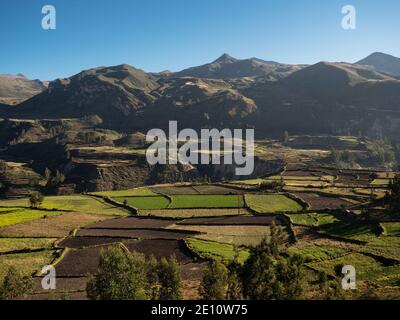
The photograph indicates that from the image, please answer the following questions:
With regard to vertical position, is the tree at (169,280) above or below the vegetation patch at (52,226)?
above

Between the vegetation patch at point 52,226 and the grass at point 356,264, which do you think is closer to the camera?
the grass at point 356,264

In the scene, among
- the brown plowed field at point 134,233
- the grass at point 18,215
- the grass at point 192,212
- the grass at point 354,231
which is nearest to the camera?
the grass at point 354,231

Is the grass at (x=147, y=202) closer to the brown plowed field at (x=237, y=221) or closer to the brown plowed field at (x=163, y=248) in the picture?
the brown plowed field at (x=237, y=221)

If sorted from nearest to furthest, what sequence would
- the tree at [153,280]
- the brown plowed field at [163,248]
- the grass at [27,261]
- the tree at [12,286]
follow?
1. the tree at [153,280]
2. the tree at [12,286]
3. the grass at [27,261]
4. the brown plowed field at [163,248]

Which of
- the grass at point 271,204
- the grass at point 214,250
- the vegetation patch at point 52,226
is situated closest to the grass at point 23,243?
the vegetation patch at point 52,226
